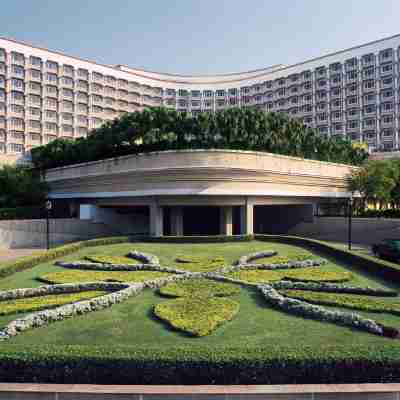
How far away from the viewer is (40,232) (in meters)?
35.1

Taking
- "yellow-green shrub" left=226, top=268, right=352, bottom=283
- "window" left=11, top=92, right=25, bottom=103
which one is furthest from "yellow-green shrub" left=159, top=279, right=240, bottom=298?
"window" left=11, top=92, right=25, bottom=103

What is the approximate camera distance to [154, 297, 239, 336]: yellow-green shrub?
10403mm

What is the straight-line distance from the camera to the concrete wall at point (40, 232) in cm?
3294

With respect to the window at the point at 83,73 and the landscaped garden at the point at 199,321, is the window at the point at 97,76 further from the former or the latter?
the landscaped garden at the point at 199,321

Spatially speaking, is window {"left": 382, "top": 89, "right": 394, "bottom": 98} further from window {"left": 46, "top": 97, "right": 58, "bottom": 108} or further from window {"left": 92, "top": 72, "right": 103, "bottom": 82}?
window {"left": 46, "top": 97, "right": 58, "bottom": 108}

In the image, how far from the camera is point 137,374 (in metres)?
7.71

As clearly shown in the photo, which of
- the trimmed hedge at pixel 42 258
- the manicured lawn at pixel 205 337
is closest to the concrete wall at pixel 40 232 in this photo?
the trimmed hedge at pixel 42 258

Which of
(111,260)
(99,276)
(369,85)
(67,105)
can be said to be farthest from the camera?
(67,105)

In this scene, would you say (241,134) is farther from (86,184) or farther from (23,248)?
(23,248)

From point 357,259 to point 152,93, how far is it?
88.0 metres

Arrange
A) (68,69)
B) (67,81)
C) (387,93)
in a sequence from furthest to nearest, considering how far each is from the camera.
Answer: (68,69)
(67,81)
(387,93)

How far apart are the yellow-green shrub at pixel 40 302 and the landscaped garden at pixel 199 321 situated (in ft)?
0.16

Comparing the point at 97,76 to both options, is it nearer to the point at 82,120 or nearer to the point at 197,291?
the point at 82,120

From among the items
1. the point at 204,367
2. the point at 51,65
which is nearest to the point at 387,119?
the point at 51,65
